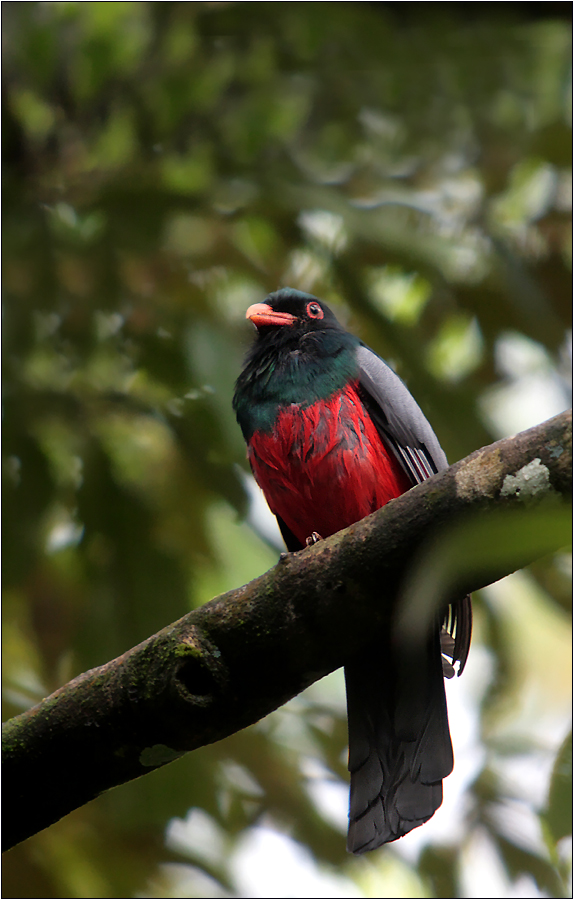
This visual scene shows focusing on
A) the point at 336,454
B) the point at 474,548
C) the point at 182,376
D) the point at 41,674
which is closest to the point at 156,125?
the point at 182,376

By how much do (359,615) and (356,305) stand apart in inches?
101

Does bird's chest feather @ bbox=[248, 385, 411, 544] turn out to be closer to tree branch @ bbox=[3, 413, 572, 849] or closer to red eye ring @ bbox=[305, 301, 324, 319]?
red eye ring @ bbox=[305, 301, 324, 319]

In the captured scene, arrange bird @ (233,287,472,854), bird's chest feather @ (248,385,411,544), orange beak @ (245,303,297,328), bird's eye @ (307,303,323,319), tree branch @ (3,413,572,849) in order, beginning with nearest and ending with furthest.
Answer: tree branch @ (3,413,572,849) < bird @ (233,287,472,854) < bird's chest feather @ (248,385,411,544) < orange beak @ (245,303,297,328) < bird's eye @ (307,303,323,319)

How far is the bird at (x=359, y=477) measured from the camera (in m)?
2.89

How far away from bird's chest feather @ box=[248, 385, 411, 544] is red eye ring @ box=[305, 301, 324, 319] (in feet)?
2.27

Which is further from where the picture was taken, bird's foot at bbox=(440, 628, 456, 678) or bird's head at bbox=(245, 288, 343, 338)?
bird's head at bbox=(245, 288, 343, 338)

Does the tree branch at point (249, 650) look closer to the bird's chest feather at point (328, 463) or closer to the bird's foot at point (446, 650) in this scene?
the bird's foot at point (446, 650)

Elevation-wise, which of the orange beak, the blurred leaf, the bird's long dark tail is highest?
the orange beak

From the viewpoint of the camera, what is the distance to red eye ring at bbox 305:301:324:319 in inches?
165

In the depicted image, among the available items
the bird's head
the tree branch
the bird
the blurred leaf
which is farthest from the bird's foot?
the bird's head

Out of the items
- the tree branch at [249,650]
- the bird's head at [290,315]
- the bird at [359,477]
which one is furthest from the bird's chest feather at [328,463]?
the tree branch at [249,650]

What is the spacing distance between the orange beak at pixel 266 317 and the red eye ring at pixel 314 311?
91 millimetres

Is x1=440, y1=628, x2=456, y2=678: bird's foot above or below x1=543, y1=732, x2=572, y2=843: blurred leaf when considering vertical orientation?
above

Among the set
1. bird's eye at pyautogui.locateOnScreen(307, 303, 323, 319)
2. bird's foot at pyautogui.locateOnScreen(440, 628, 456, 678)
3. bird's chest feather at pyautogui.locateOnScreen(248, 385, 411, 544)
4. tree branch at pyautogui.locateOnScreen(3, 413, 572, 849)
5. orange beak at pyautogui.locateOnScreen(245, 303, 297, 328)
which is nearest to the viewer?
tree branch at pyautogui.locateOnScreen(3, 413, 572, 849)
